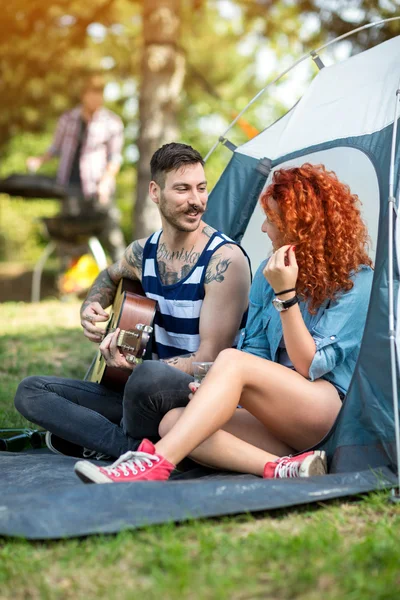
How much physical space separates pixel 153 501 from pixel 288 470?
1.83ft

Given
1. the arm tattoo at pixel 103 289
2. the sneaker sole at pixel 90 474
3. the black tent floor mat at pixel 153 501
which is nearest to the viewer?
the black tent floor mat at pixel 153 501

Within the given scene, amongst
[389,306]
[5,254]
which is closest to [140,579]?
[389,306]

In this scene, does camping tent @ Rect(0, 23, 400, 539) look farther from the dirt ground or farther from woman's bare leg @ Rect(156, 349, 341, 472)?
the dirt ground

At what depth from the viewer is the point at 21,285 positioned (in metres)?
11.2

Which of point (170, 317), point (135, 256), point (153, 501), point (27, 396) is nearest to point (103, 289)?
point (135, 256)

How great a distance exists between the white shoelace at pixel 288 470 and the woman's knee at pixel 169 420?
0.42m

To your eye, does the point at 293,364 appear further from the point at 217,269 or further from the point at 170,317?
the point at 170,317

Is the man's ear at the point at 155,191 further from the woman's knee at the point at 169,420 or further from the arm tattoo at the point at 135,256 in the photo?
the woman's knee at the point at 169,420

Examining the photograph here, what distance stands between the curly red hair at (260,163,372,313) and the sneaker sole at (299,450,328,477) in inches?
21.3

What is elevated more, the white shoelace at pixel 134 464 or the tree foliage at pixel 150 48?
the tree foliage at pixel 150 48

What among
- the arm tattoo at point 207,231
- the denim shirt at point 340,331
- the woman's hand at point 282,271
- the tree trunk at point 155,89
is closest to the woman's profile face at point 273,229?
the woman's hand at point 282,271

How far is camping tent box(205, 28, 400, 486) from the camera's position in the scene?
9.02ft

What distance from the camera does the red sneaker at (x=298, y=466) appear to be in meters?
2.75

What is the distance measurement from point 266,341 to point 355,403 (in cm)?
55
